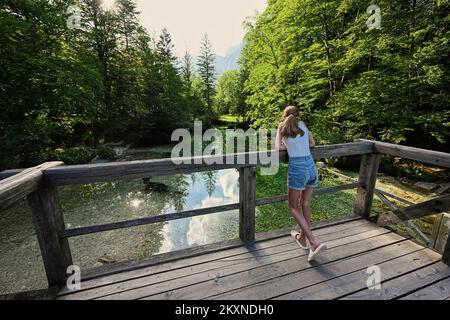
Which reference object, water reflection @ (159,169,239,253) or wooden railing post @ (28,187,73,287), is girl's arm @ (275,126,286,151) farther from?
water reflection @ (159,169,239,253)

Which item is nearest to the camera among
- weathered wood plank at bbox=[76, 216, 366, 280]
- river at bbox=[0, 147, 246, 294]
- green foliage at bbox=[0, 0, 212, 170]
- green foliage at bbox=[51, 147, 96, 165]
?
weathered wood plank at bbox=[76, 216, 366, 280]

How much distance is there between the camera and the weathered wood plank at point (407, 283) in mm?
1954

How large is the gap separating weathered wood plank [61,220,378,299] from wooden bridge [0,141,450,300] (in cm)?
1

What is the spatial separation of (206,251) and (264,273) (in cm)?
75

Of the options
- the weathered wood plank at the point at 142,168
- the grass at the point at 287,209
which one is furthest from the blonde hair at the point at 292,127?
the grass at the point at 287,209

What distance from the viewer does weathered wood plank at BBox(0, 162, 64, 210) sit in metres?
1.50

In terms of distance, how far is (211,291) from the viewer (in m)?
2.06

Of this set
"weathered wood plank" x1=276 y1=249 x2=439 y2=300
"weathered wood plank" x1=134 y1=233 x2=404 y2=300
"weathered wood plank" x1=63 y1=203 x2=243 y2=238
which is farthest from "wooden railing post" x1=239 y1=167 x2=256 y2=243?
"weathered wood plank" x1=276 y1=249 x2=439 y2=300

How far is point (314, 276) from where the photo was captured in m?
2.21

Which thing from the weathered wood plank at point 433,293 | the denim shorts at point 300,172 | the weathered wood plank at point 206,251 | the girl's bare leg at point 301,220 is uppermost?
the denim shorts at point 300,172

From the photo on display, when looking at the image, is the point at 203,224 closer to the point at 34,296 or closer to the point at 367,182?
the point at 367,182

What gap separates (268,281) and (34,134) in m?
12.1

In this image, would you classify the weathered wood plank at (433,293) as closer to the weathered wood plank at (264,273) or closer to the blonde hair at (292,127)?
the weathered wood plank at (264,273)

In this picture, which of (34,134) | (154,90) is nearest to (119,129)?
(154,90)
